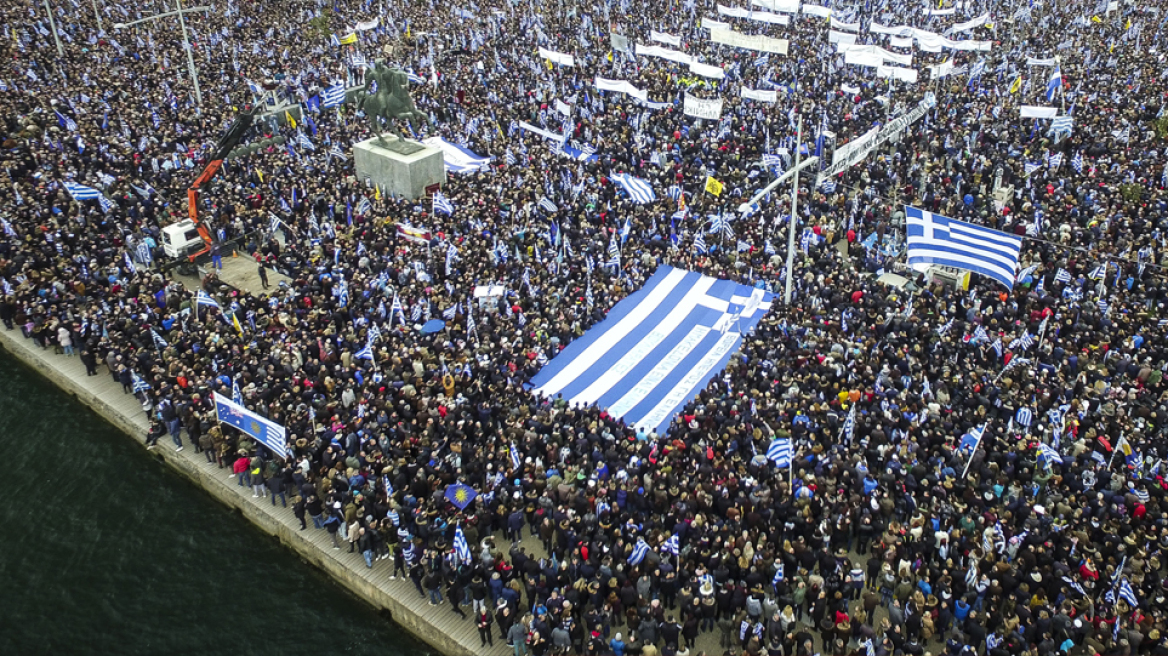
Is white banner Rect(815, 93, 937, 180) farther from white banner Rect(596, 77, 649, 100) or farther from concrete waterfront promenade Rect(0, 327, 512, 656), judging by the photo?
concrete waterfront promenade Rect(0, 327, 512, 656)

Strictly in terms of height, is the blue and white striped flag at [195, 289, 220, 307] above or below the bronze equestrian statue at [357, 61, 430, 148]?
below

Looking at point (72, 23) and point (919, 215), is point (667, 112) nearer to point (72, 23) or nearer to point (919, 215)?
point (919, 215)

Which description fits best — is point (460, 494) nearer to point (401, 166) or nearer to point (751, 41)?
point (401, 166)

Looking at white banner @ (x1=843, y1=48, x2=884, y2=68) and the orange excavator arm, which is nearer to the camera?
the orange excavator arm

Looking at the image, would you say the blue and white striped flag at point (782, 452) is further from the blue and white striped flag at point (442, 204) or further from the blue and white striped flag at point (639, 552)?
the blue and white striped flag at point (442, 204)

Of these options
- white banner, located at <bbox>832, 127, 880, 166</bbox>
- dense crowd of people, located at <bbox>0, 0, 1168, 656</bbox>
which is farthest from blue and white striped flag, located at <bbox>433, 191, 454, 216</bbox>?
white banner, located at <bbox>832, 127, 880, 166</bbox>

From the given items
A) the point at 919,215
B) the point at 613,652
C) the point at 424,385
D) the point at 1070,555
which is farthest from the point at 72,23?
the point at 1070,555
